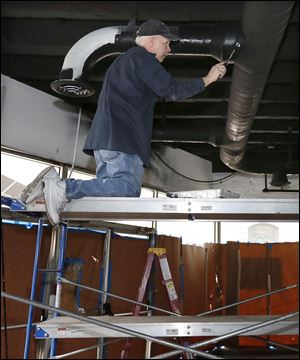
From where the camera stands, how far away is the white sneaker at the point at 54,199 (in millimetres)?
1967

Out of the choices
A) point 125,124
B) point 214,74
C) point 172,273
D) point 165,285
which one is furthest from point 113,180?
point 172,273

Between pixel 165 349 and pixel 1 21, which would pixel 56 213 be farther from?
pixel 165 349

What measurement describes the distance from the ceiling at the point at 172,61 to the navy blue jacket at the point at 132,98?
98 centimetres

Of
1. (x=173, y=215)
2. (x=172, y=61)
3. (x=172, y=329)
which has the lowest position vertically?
(x=172, y=329)

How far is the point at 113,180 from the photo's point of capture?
2062 millimetres

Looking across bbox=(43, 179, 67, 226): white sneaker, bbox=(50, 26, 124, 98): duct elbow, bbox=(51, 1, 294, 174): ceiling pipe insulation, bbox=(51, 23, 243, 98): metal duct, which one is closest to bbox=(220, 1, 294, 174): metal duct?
bbox=(51, 1, 294, 174): ceiling pipe insulation

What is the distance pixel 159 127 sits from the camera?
15.5 ft

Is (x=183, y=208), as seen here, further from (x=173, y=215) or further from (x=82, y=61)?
(x=82, y=61)

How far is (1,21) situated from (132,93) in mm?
1719

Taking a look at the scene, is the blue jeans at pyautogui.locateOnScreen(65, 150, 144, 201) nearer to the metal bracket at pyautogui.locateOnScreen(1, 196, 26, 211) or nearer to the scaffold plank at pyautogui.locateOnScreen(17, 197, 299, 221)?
the scaffold plank at pyautogui.locateOnScreen(17, 197, 299, 221)

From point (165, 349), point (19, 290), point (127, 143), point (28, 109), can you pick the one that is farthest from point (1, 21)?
point (165, 349)

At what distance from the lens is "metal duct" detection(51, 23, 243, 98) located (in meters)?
2.72

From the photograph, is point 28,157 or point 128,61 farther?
point 28,157

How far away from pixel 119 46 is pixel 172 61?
3.35 ft
